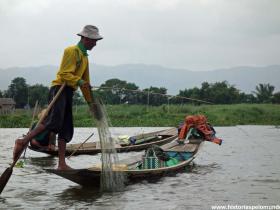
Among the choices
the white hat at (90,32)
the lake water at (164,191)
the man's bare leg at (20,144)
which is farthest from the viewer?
the lake water at (164,191)

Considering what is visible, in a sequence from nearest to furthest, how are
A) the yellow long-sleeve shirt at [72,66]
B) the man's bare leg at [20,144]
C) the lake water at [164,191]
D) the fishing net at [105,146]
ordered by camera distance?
1. the man's bare leg at [20,144]
2. the yellow long-sleeve shirt at [72,66]
3. the lake water at [164,191]
4. the fishing net at [105,146]

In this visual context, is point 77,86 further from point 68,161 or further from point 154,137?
point 154,137

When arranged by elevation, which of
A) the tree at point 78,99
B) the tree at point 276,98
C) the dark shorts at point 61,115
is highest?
the tree at point 276,98

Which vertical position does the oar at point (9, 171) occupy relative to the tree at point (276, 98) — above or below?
below

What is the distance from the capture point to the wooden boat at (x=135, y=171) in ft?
19.7

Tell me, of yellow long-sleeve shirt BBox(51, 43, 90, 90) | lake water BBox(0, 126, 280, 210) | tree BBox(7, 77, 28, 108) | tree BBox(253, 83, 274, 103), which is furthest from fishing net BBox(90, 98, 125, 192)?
tree BBox(7, 77, 28, 108)

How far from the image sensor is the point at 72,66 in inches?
222

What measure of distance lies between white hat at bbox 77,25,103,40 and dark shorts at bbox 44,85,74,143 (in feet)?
2.19

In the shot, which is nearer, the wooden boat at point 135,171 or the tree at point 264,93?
the wooden boat at point 135,171

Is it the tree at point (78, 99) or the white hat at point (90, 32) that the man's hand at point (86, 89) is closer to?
the tree at point (78, 99)

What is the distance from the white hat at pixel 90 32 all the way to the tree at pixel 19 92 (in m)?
47.7

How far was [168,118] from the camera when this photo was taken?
31.9 meters

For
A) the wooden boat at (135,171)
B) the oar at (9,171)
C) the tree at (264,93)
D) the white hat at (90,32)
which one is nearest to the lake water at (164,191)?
the wooden boat at (135,171)

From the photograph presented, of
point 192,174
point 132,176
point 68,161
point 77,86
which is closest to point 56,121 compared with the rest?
point 77,86
